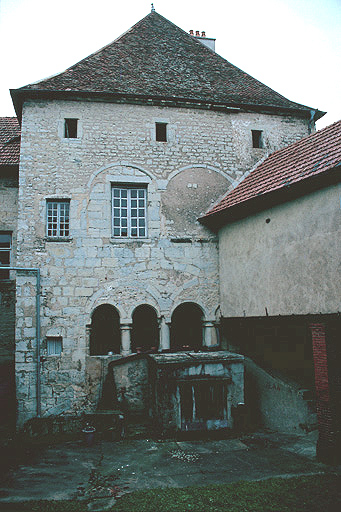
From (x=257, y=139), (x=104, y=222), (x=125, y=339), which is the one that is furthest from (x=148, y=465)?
(x=257, y=139)

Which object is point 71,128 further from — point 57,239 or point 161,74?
point 161,74

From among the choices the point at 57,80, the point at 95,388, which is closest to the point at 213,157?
the point at 57,80

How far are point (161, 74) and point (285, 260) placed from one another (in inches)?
320

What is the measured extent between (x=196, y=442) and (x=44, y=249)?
21.8ft

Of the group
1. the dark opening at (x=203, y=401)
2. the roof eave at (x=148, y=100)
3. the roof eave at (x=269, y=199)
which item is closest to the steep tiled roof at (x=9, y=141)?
the roof eave at (x=148, y=100)

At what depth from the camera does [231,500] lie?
605 cm

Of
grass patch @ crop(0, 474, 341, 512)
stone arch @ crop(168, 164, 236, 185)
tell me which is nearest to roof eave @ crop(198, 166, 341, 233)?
stone arch @ crop(168, 164, 236, 185)

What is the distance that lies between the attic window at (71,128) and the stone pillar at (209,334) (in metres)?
7.14

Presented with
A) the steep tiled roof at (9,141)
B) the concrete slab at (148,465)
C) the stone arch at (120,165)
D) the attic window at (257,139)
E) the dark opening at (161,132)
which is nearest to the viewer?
the concrete slab at (148,465)

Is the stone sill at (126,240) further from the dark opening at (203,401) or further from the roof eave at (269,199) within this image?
the dark opening at (203,401)

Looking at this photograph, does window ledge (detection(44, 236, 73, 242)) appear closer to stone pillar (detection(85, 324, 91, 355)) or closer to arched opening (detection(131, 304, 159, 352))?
stone pillar (detection(85, 324, 91, 355))

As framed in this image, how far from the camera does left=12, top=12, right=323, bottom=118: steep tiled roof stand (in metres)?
12.7

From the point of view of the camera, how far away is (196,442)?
940cm

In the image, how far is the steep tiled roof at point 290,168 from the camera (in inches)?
349
